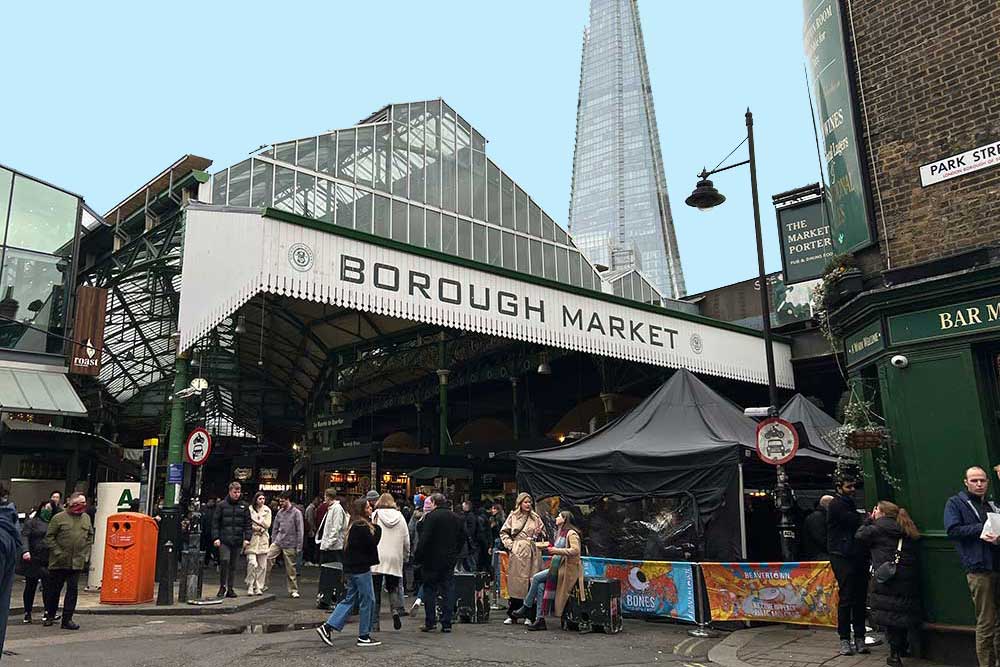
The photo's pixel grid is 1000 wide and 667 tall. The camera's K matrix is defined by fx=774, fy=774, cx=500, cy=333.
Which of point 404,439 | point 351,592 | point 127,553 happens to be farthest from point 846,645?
point 404,439

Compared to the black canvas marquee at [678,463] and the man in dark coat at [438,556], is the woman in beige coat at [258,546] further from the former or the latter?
the man in dark coat at [438,556]

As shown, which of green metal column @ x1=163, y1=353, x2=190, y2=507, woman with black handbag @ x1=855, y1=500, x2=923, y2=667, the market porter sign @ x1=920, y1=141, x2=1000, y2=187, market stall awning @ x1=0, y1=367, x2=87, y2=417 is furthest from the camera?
market stall awning @ x1=0, y1=367, x2=87, y2=417

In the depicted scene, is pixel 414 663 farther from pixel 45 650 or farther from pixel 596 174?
pixel 596 174

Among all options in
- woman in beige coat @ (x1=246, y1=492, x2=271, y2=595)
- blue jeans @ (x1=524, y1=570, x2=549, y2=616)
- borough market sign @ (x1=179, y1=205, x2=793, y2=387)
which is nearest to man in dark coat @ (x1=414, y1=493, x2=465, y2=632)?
blue jeans @ (x1=524, y1=570, x2=549, y2=616)

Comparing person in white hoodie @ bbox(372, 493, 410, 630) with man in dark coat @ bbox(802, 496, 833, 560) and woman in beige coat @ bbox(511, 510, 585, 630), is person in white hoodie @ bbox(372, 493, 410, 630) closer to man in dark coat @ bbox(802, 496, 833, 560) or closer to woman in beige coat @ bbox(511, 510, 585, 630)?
woman in beige coat @ bbox(511, 510, 585, 630)

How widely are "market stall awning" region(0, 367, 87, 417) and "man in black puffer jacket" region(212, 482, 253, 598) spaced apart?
8.56 metres

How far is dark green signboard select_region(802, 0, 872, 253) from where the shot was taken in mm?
9852

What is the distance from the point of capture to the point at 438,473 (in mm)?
24312

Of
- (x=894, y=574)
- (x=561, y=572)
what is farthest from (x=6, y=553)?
(x=894, y=574)

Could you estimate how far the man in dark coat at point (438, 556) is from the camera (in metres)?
9.73

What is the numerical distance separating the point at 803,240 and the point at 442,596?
14490 millimetres

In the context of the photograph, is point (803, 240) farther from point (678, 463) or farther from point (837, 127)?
point (678, 463)

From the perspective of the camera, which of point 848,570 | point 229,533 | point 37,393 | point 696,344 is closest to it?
point 848,570

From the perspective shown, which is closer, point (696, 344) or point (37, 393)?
point (37, 393)
